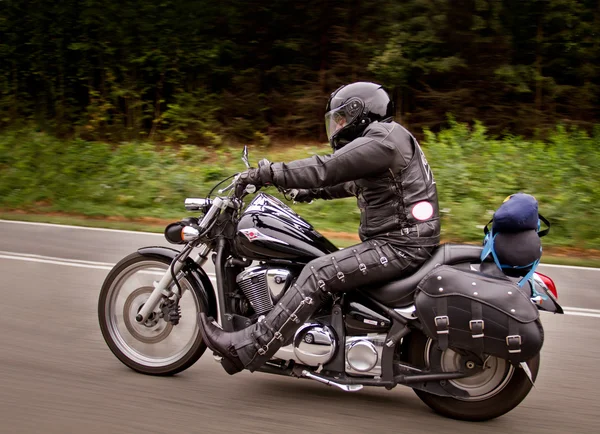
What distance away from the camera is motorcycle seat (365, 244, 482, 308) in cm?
380

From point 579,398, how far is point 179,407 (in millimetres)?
2382

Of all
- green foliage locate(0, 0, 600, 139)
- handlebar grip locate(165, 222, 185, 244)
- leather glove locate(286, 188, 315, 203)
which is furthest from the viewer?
green foliage locate(0, 0, 600, 139)

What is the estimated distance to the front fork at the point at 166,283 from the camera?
4.23m

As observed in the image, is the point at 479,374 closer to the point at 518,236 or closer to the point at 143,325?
the point at 518,236

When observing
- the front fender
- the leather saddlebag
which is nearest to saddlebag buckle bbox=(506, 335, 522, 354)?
the leather saddlebag

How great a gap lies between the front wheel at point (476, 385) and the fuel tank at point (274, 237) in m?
0.77

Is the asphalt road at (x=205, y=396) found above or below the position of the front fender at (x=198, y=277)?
below

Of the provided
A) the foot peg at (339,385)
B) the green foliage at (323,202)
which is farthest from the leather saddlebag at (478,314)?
the green foliage at (323,202)

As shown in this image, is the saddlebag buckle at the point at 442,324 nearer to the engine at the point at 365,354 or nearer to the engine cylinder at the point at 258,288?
the engine at the point at 365,354

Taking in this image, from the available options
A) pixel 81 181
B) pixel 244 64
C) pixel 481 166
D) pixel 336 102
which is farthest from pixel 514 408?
pixel 244 64

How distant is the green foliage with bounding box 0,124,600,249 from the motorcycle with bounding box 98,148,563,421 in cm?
491

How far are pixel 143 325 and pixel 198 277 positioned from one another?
1.71 feet

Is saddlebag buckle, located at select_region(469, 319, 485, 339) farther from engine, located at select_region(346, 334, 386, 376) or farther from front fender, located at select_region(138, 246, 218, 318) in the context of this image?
front fender, located at select_region(138, 246, 218, 318)

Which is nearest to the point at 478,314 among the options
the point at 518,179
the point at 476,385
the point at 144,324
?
the point at 476,385
